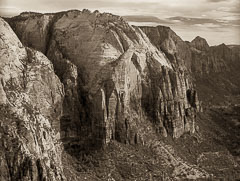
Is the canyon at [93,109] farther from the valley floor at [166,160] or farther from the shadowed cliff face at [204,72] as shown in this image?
the shadowed cliff face at [204,72]

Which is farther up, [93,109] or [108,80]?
[108,80]

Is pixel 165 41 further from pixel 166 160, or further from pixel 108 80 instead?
pixel 166 160

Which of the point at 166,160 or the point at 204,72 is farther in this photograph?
the point at 204,72

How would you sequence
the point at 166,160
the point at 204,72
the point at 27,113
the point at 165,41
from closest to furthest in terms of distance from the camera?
the point at 27,113
the point at 166,160
the point at 165,41
the point at 204,72

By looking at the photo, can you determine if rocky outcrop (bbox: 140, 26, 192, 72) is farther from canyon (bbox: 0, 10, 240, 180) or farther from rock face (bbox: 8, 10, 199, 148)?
rock face (bbox: 8, 10, 199, 148)

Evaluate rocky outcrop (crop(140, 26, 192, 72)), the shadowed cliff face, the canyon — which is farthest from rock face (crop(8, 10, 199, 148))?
the shadowed cliff face

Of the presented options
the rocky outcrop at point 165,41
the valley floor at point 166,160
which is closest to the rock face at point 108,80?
the valley floor at point 166,160

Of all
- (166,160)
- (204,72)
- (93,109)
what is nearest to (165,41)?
(204,72)
